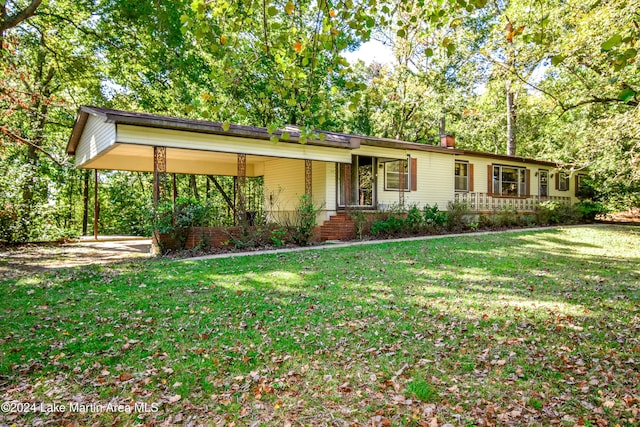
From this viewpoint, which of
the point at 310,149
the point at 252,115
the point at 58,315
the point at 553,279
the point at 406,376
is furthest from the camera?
the point at 252,115

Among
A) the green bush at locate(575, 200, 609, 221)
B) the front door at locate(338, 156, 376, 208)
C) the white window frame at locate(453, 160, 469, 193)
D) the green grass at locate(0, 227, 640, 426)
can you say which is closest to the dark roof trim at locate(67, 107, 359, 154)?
the front door at locate(338, 156, 376, 208)

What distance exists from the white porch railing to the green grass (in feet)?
33.5

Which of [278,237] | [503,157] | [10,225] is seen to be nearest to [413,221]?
[278,237]

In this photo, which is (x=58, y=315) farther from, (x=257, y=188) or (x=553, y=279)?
(x=257, y=188)

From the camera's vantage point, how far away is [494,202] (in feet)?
59.7

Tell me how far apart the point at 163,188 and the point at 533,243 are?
10689 millimetres

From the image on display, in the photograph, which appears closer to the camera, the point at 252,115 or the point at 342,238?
the point at 342,238

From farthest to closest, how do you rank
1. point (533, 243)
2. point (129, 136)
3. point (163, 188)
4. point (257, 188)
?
point (257, 188) → point (533, 243) → point (163, 188) → point (129, 136)

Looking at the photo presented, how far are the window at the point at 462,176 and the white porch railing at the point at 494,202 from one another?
38cm

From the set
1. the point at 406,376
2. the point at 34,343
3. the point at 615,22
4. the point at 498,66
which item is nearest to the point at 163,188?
the point at 34,343

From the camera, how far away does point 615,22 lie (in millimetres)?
8203

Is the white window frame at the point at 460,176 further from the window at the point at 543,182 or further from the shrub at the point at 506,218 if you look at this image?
the window at the point at 543,182

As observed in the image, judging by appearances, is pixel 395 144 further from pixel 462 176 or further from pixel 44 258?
pixel 44 258

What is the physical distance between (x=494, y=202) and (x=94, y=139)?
54.5 ft
